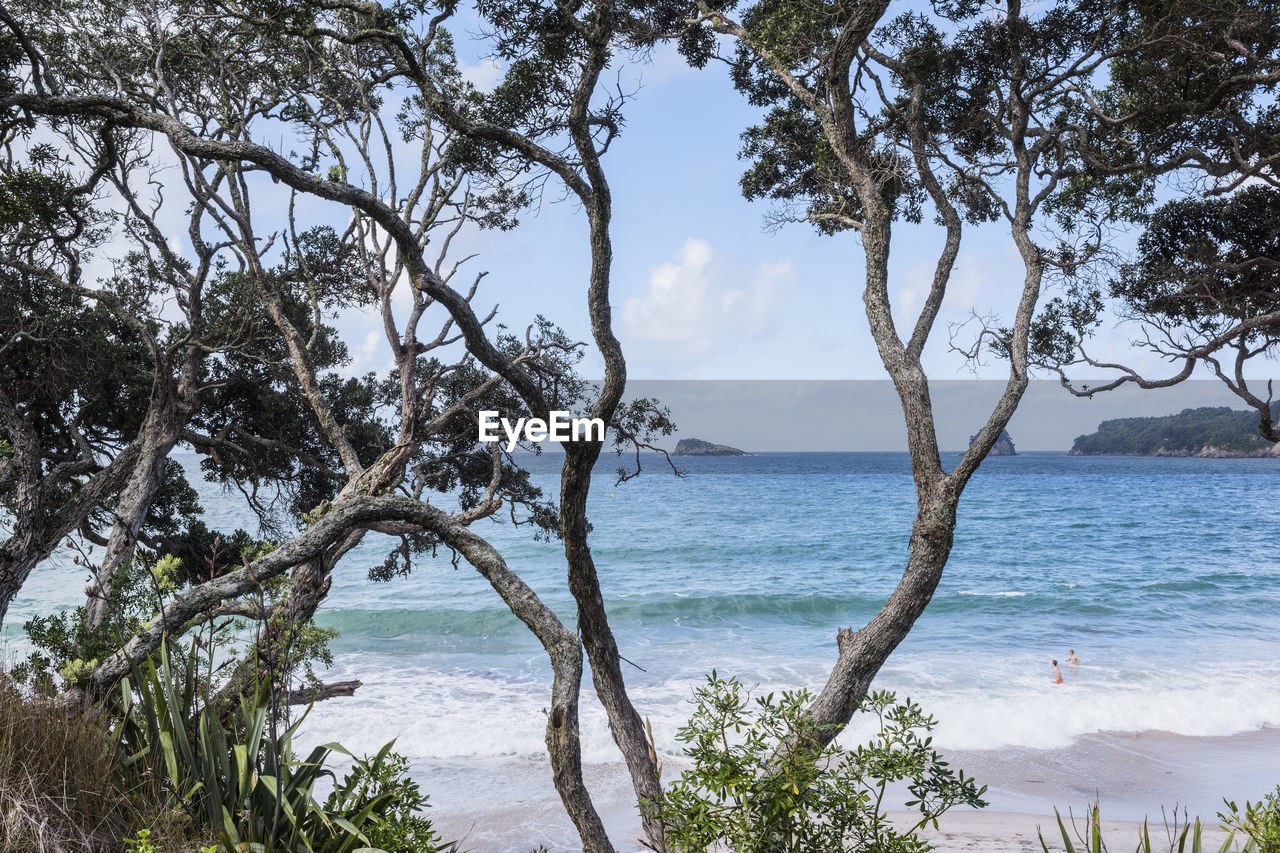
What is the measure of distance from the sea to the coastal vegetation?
2.02 meters

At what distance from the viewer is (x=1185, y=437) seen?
308ft

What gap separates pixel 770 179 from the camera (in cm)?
883

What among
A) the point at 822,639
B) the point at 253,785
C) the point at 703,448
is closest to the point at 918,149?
the point at 253,785

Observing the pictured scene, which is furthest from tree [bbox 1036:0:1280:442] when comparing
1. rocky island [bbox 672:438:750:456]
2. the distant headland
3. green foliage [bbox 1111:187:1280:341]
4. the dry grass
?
the distant headland

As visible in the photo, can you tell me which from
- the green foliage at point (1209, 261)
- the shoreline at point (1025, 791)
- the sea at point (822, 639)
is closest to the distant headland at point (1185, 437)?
the sea at point (822, 639)

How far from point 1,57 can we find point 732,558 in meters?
25.7

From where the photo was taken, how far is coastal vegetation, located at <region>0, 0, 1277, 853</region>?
3.24 meters

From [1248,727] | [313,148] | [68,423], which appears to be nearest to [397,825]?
[313,148]

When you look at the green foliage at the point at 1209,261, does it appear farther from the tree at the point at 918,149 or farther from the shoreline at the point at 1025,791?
the shoreline at the point at 1025,791

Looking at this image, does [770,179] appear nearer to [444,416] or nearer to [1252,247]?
[444,416]

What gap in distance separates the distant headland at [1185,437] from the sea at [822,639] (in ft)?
169

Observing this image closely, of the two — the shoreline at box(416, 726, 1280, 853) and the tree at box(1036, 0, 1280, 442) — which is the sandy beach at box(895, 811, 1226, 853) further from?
the tree at box(1036, 0, 1280, 442)

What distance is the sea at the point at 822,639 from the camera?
36.8 feet

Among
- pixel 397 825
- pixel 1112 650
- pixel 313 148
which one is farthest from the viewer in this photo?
pixel 1112 650
